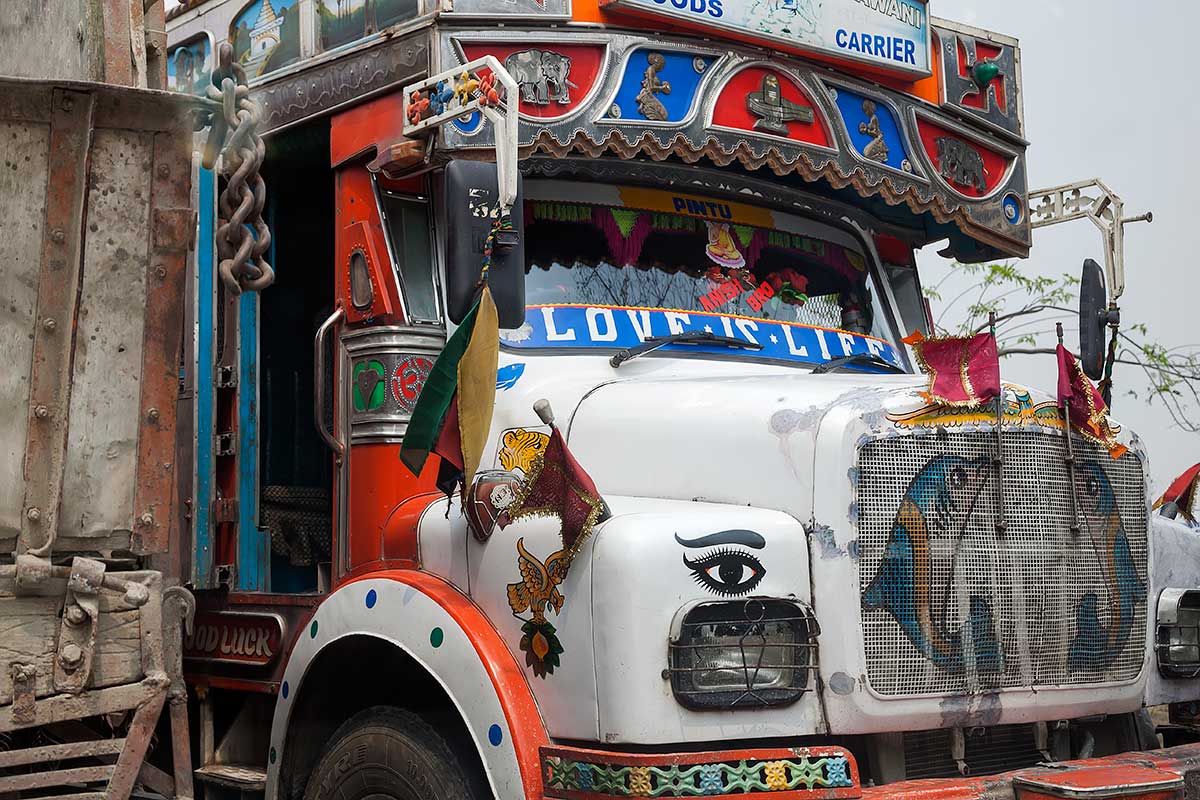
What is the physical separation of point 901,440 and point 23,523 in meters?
2.15

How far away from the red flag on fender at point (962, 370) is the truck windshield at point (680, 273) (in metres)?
1.21

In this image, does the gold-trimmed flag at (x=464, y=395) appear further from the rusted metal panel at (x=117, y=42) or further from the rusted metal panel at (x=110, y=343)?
the rusted metal panel at (x=117, y=42)

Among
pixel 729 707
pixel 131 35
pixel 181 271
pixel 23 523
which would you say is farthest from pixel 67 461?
pixel 729 707

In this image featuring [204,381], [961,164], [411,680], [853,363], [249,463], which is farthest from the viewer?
[961,164]

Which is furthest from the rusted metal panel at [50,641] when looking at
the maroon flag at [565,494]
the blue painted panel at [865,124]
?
the blue painted panel at [865,124]

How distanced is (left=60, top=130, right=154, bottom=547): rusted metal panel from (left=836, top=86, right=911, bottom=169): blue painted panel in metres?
2.59

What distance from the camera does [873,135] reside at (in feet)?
18.0

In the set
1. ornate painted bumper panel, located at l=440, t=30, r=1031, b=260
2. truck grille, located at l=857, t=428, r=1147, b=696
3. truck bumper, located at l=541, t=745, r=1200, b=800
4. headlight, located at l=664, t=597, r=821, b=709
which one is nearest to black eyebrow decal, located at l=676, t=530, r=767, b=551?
headlight, located at l=664, t=597, r=821, b=709

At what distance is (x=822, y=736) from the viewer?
351cm

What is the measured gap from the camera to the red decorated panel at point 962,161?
5746mm

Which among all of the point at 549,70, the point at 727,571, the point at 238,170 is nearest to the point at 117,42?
the point at 238,170

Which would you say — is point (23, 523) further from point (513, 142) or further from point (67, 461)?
point (513, 142)

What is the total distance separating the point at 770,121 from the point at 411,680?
227cm

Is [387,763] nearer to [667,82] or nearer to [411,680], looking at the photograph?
[411,680]
